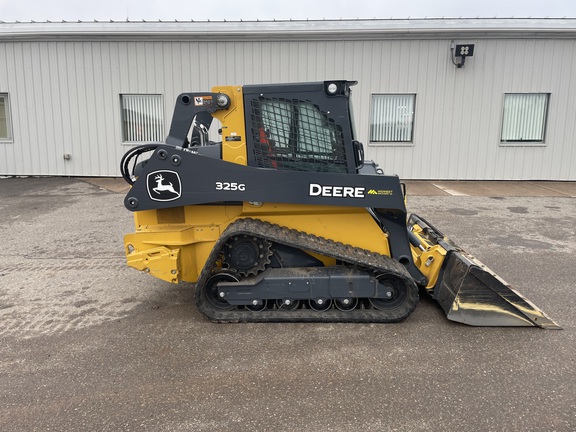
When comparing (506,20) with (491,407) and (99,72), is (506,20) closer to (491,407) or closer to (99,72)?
(99,72)

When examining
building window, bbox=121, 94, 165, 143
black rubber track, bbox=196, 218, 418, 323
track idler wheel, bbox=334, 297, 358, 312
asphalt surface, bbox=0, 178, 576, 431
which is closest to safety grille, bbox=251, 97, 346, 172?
black rubber track, bbox=196, 218, 418, 323

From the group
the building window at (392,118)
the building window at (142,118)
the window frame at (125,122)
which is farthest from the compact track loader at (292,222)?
the building window at (142,118)

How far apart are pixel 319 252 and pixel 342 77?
959 centimetres

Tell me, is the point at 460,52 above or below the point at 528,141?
above

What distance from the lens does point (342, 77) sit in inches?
495

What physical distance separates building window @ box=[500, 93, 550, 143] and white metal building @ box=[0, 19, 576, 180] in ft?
0.09

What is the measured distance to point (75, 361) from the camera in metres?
3.49

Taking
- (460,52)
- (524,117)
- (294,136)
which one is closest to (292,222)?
(294,136)

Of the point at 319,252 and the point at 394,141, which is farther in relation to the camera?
the point at 394,141

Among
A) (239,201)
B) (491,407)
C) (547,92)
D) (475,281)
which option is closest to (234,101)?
(239,201)

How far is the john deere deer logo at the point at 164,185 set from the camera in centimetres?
404

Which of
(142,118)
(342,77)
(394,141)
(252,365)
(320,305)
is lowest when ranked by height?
(252,365)

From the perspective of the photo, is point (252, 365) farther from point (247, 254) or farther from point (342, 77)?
point (342, 77)

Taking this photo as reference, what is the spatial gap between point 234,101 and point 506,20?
10.9 metres
